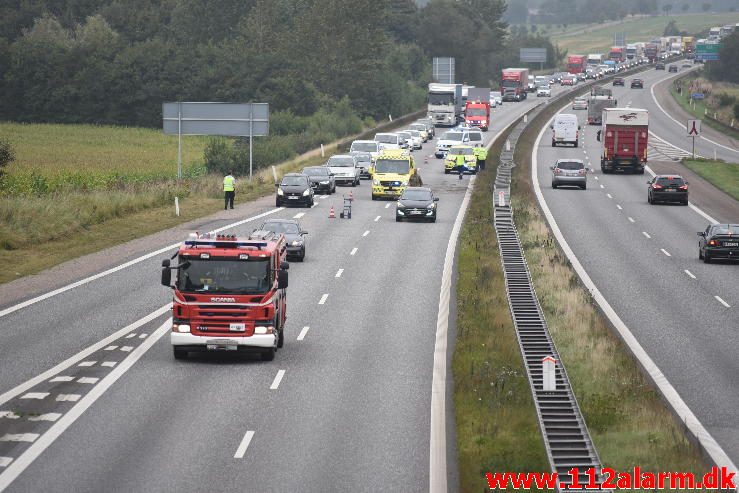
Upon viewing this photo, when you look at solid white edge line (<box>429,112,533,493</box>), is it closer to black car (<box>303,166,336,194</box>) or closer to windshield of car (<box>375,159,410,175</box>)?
windshield of car (<box>375,159,410,175</box>)

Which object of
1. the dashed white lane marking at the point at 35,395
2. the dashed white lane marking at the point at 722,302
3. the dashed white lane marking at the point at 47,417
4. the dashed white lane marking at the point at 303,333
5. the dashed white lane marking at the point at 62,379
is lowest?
the dashed white lane marking at the point at 722,302

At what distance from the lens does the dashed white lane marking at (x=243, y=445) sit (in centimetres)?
2123

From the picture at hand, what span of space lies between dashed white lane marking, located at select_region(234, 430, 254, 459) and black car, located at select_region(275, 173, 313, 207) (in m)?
41.5

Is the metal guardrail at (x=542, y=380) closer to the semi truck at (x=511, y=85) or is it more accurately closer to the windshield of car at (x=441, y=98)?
the windshield of car at (x=441, y=98)

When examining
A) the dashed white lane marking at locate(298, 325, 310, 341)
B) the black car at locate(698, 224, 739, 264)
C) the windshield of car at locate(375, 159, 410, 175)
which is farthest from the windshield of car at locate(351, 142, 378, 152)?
the dashed white lane marking at locate(298, 325, 310, 341)

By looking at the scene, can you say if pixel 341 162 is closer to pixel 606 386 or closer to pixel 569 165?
pixel 569 165

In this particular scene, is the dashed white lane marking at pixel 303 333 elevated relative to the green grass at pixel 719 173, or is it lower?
elevated

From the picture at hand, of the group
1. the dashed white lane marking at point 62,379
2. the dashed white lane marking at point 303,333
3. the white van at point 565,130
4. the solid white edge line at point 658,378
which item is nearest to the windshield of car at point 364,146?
the white van at point 565,130

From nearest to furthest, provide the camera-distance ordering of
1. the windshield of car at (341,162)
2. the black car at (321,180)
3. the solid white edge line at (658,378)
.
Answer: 1. the solid white edge line at (658,378)
2. the black car at (321,180)
3. the windshield of car at (341,162)

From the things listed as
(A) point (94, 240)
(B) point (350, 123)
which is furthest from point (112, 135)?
(A) point (94, 240)

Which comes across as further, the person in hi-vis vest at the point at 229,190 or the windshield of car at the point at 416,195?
the person in hi-vis vest at the point at 229,190

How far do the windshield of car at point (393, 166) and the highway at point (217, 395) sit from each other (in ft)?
83.6

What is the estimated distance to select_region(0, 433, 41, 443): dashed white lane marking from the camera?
21.8 metres

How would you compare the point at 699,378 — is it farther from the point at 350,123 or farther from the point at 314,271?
the point at 350,123
